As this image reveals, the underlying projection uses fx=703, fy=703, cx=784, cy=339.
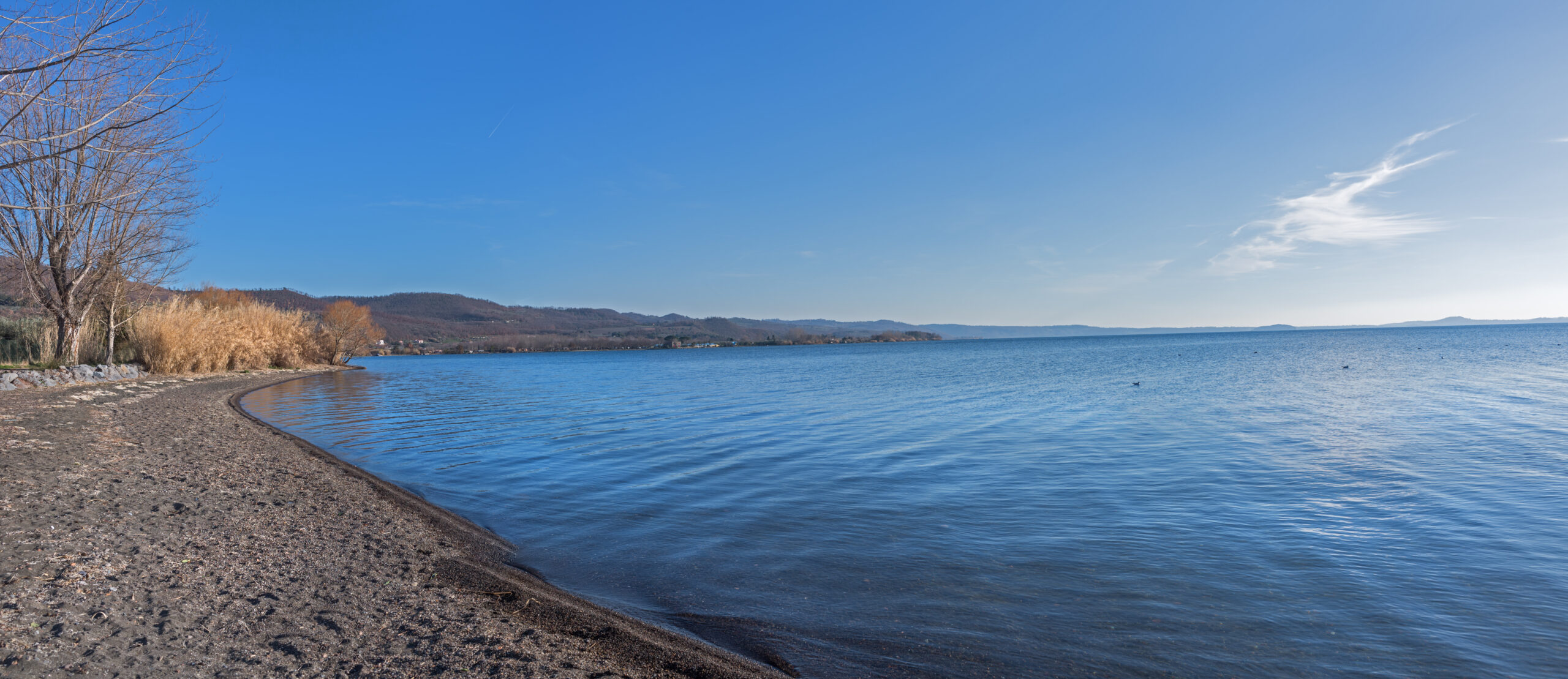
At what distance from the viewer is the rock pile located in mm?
15289

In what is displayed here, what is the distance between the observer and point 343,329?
1860 inches

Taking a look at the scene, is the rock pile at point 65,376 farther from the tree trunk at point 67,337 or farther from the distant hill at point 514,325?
the distant hill at point 514,325

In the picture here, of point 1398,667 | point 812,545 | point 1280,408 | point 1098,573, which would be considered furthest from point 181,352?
point 1280,408

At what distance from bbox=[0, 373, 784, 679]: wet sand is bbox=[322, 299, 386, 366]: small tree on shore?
44.2 m

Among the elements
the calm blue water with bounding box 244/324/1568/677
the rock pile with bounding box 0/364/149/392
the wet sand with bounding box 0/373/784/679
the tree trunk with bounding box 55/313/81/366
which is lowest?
the calm blue water with bounding box 244/324/1568/677

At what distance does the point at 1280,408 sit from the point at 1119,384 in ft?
34.3

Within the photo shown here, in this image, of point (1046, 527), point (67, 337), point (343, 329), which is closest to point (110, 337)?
point (67, 337)

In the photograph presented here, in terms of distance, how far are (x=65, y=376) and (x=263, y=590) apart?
1928cm

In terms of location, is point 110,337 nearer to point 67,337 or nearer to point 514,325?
point 67,337

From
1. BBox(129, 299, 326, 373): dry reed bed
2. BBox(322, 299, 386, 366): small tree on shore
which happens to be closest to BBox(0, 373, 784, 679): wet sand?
BBox(129, 299, 326, 373): dry reed bed

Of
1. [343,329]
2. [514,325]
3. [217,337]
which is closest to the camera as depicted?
[217,337]

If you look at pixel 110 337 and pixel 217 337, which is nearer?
pixel 110 337

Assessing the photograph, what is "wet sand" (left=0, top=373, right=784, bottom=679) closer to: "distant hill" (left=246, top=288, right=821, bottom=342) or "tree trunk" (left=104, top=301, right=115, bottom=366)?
"tree trunk" (left=104, top=301, right=115, bottom=366)

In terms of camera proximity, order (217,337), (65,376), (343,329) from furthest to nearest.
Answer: (343,329) < (217,337) < (65,376)
